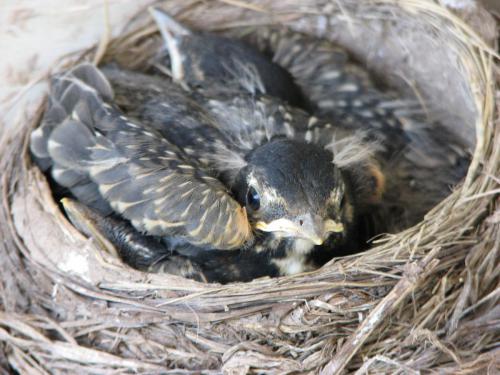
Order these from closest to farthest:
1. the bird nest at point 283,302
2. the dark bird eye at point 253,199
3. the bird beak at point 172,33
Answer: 1. the bird nest at point 283,302
2. the dark bird eye at point 253,199
3. the bird beak at point 172,33

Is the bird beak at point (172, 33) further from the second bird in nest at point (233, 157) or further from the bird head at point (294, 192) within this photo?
the bird head at point (294, 192)

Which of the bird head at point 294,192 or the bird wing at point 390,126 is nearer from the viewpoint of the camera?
the bird head at point 294,192

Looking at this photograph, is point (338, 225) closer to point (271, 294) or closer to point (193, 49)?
point (271, 294)

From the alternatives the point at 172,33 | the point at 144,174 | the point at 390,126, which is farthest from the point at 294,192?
the point at 172,33

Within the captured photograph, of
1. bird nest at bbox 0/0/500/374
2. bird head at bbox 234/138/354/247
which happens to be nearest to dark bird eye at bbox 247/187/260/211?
bird head at bbox 234/138/354/247

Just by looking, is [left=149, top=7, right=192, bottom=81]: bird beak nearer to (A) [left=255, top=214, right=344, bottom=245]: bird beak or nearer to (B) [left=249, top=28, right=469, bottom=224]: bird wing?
(B) [left=249, top=28, right=469, bottom=224]: bird wing

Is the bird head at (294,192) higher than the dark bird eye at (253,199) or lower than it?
higher

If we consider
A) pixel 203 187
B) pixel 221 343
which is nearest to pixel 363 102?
pixel 203 187

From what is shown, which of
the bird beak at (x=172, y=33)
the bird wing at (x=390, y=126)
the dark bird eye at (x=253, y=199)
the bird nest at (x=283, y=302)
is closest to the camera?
the bird nest at (x=283, y=302)

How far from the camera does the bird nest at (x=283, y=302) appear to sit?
138cm

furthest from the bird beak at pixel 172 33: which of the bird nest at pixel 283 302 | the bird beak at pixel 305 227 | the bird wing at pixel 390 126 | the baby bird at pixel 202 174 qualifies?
the bird beak at pixel 305 227

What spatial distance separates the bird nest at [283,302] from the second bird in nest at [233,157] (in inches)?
3.8

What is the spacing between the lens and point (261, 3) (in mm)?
2078

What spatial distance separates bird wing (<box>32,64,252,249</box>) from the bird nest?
0.11m
